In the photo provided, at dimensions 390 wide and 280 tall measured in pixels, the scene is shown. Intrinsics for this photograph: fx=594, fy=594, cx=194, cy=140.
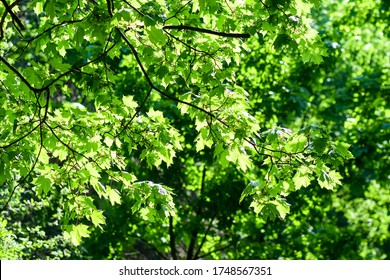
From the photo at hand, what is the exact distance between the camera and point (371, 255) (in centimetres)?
1644

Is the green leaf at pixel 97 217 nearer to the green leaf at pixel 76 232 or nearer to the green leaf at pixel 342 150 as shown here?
the green leaf at pixel 76 232

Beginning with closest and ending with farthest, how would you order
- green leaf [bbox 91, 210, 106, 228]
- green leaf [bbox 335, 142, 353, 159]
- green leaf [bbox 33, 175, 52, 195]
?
green leaf [bbox 335, 142, 353, 159]
green leaf [bbox 33, 175, 52, 195]
green leaf [bbox 91, 210, 106, 228]

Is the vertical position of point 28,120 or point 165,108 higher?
point 165,108

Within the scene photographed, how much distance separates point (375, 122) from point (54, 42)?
8.14 metres

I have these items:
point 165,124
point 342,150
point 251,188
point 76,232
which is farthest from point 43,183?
point 342,150

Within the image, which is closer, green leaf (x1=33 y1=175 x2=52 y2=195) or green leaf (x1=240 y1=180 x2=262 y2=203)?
green leaf (x1=240 y1=180 x2=262 y2=203)

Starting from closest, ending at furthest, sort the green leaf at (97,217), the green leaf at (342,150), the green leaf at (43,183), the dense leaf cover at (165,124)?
the green leaf at (342,150)
the dense leaf cover at (165,124)
the green leaf at (43,183)
the green leaf at (97,217)

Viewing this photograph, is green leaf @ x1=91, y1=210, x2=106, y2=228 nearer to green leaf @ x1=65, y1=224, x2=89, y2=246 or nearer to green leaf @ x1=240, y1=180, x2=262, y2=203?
green leaf @ x1=65, y1=224, x2=89, y2=246

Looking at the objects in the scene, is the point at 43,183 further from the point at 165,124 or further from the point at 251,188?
the point at 251,188

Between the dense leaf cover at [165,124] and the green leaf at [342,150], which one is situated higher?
the dense leaf cover at [165,124]

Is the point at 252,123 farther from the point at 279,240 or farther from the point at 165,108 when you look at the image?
the point at 279,240

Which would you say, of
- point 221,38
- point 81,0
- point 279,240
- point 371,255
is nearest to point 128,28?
point 81,0

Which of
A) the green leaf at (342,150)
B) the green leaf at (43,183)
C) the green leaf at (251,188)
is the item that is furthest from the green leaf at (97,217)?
the green leaf at (342,150)

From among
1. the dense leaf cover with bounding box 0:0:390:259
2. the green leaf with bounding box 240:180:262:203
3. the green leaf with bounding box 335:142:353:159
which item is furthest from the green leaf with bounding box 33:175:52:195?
the green leaf with bounding box 335:142:353:159
